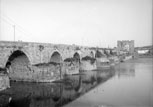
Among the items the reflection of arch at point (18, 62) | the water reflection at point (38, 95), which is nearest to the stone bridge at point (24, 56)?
the reflection of arch at point (18, 62)

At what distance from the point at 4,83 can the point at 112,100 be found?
797cm

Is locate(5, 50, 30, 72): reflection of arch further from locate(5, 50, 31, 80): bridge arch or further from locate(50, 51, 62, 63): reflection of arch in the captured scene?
locate(50, 51, 62, 63): reflection of arch

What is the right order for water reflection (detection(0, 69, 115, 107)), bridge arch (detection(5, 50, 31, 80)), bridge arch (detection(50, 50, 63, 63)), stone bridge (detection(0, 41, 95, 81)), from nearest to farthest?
1. water reflection (detection(0, 69, 115, 107))
2. stone bridge (detection(0, 41, 95, 81))
3. bridge arch (detection(5, 50, 31, 80))
4. bridge arch (detection(50, 50, 63, 63))

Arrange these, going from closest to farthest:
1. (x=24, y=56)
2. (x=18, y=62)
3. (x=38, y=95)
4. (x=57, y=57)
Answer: (x=38, y=95) → (x=24, y=56) → (x=18, y=62) → (x=57, y=57)

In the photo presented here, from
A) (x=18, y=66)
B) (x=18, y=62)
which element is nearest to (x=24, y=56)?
(x=18, y=62)

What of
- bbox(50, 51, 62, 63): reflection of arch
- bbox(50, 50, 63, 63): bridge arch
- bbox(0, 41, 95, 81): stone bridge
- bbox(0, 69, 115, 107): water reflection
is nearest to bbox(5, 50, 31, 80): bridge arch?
bbox(0, 41, 95, 81): stone bridge

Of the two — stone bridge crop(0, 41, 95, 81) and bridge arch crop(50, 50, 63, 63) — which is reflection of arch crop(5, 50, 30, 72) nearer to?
stone bridge crop(0, 41, 95, 81)

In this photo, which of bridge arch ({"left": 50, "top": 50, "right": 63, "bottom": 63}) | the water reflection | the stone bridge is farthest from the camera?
bridge arch ({"left": 50, "top": 50, "right": 63, "bottom": 63})

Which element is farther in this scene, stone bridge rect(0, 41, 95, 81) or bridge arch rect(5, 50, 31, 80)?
bridge arch rect(5, 50, 31, 80)

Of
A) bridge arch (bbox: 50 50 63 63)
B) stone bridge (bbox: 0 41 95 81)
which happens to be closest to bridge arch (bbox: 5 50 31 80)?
stone bridge (bbox: 0 41 95 81)

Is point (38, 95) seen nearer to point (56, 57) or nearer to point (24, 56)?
point (24, 56)

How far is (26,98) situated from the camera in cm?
1162

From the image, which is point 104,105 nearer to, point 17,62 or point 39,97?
point 39,97

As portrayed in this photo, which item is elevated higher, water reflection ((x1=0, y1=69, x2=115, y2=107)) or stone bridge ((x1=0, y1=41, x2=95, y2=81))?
stone bridge ((x1=0, y1=41, x2=95, y2=81))
